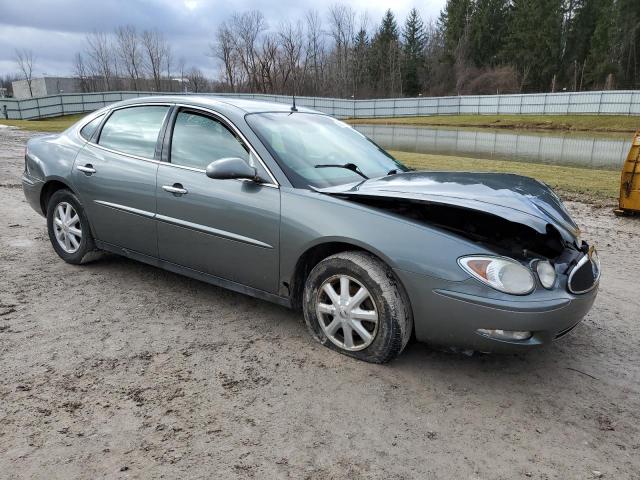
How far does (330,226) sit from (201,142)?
139 centimetres

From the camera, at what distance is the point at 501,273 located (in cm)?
281

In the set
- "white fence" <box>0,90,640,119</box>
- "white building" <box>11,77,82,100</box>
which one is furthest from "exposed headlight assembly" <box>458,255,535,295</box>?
"white building" <box>11,77,82,100</box>

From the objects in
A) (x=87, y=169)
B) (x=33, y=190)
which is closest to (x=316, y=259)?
(x=87, y=169)

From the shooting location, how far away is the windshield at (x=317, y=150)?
3641 mm

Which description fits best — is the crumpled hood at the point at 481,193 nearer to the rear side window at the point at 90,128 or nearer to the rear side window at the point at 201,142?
the rear side window at the point at 201,142

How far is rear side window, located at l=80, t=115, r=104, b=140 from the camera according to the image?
189 inches

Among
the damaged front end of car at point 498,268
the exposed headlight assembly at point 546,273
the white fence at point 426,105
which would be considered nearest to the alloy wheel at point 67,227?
the damaged front end of car at point 498,268

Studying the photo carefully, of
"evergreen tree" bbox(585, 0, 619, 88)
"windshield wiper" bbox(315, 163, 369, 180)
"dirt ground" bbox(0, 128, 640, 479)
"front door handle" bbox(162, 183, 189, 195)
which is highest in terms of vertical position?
"evergreen tree" bbox(585, 0, 619, 88)

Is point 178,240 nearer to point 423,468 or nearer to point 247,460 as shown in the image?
point 247,460

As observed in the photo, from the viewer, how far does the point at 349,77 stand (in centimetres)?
→ 7669

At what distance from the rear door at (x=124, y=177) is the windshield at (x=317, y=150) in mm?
956

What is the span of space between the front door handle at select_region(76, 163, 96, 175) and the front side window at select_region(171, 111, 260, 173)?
3.15 feet

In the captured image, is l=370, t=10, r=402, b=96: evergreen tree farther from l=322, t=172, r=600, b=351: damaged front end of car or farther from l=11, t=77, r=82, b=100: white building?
l=322, t=172, r=600, b=351: damaged front end of car

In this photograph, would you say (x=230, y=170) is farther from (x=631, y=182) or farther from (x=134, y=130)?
(x=631, y=182)
